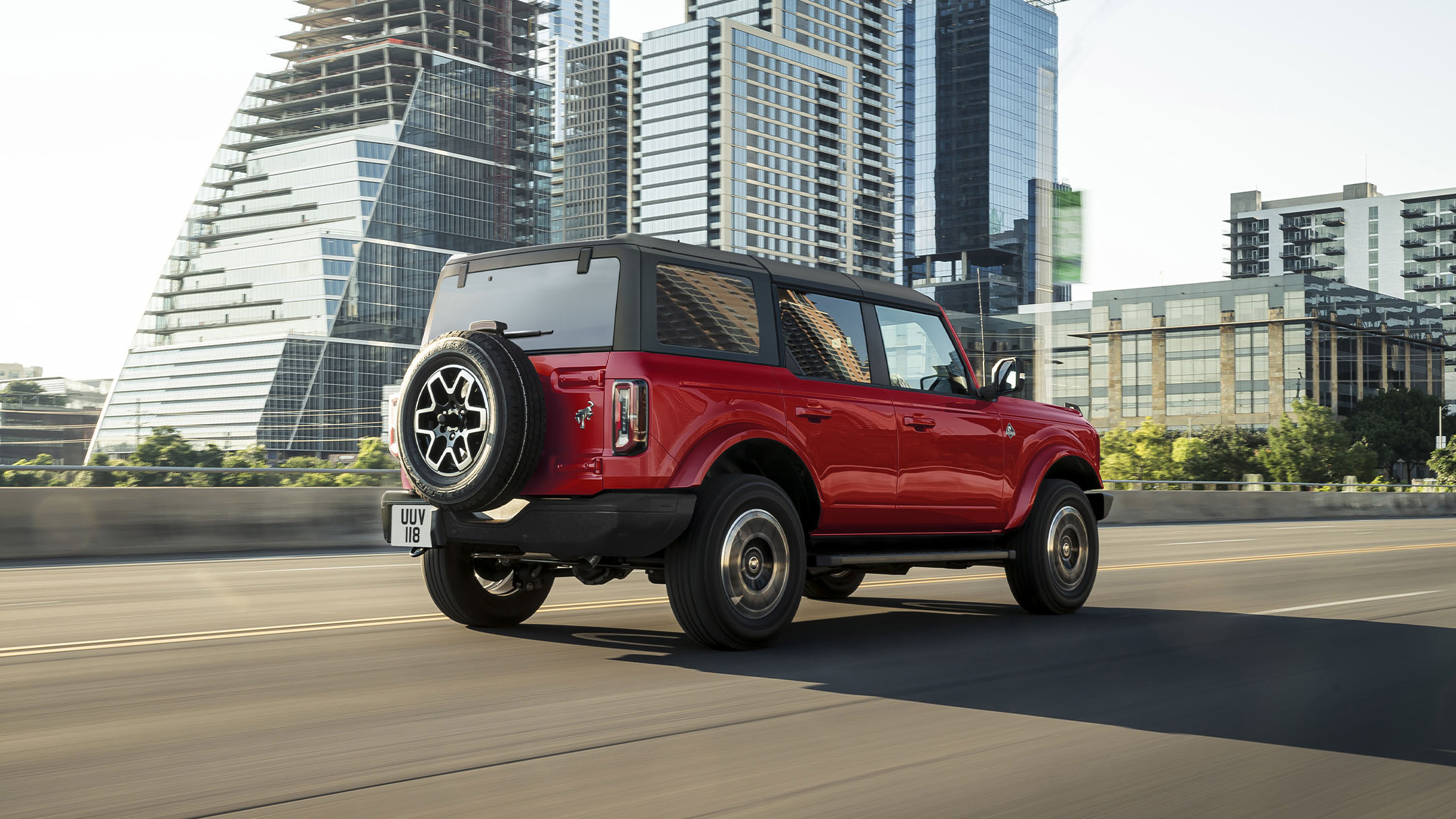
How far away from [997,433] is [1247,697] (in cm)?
315

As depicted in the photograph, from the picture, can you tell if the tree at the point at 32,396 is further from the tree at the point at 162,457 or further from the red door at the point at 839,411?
the red door at the point at 839,411

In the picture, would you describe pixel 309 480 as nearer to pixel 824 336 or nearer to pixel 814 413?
→ pixel 824 336

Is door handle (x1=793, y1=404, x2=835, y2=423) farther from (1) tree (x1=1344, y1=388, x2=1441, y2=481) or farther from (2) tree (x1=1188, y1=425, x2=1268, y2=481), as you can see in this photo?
(1) tree (x1=1344, y1=388, x2=1441, y2=481)

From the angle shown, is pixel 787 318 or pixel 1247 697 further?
pixel 787 318

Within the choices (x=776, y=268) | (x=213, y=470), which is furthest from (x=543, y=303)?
(x=213, y=470)

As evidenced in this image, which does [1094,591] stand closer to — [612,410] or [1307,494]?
[612,410]

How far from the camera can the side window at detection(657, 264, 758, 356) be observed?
6.83m

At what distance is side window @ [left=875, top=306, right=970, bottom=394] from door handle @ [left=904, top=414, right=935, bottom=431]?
21 cm

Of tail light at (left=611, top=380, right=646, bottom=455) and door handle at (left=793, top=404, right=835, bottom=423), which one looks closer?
tail light at (left=611, top=380, right=646, bottom=455)

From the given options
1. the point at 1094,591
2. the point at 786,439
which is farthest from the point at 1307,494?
the point at 786,439

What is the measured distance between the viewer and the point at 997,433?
885cm

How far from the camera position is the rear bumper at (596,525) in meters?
6.39

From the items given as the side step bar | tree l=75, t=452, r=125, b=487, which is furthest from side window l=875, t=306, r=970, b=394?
tree l=75, t=452, r=125, b=487

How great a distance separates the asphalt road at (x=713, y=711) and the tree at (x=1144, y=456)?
94.7 metres
